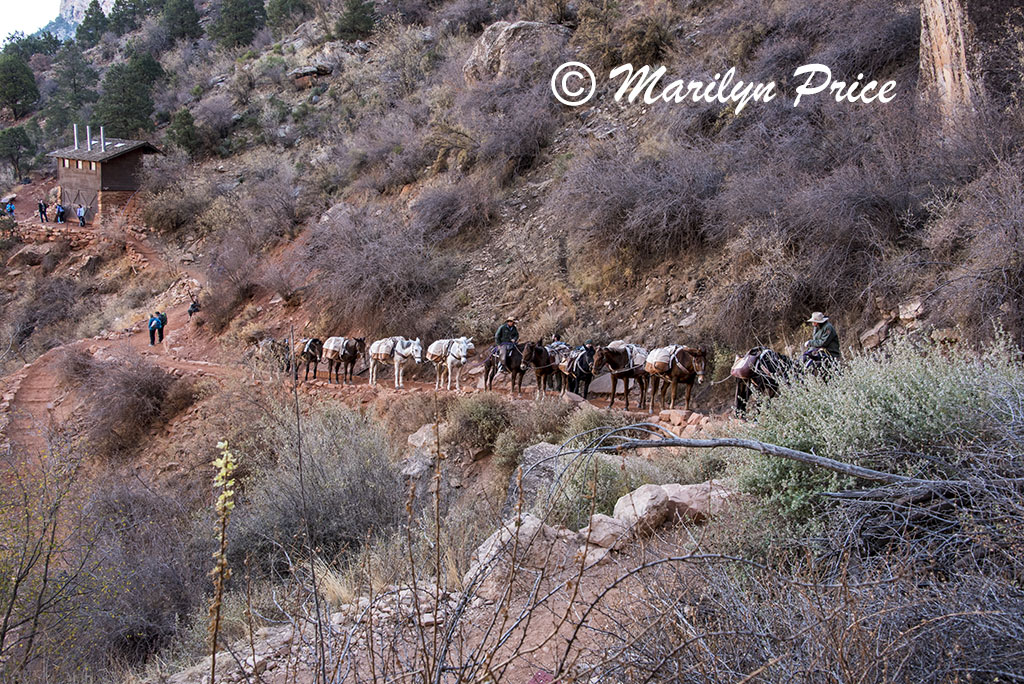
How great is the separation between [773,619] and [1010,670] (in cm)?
102

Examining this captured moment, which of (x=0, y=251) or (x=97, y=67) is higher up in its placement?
(x=97, y=67)

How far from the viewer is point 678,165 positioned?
660 inches

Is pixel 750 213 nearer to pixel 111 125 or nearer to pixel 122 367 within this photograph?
pixel 122 367

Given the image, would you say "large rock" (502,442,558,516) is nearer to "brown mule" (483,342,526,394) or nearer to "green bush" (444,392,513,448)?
"green bush" (444,392,513,448)

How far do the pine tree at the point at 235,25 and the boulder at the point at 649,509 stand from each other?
179 ft

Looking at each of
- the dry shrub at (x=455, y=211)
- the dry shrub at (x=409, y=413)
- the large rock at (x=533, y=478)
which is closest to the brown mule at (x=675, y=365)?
the large rock at (x=533, y=478)

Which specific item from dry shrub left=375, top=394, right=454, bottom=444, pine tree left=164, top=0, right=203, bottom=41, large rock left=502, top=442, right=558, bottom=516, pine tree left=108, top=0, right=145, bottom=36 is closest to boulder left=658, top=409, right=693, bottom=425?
large rock left=502, top=442, right=558, bottom=516

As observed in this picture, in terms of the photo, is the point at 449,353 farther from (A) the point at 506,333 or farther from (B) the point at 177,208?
(B) the point at 177,208

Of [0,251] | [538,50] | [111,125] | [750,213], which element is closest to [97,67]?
[111,125]

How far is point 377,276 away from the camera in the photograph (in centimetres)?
1988

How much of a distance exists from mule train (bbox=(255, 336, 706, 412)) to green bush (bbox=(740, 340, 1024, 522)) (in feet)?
21.1

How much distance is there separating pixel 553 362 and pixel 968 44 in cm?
1047

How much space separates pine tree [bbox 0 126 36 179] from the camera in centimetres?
4344
